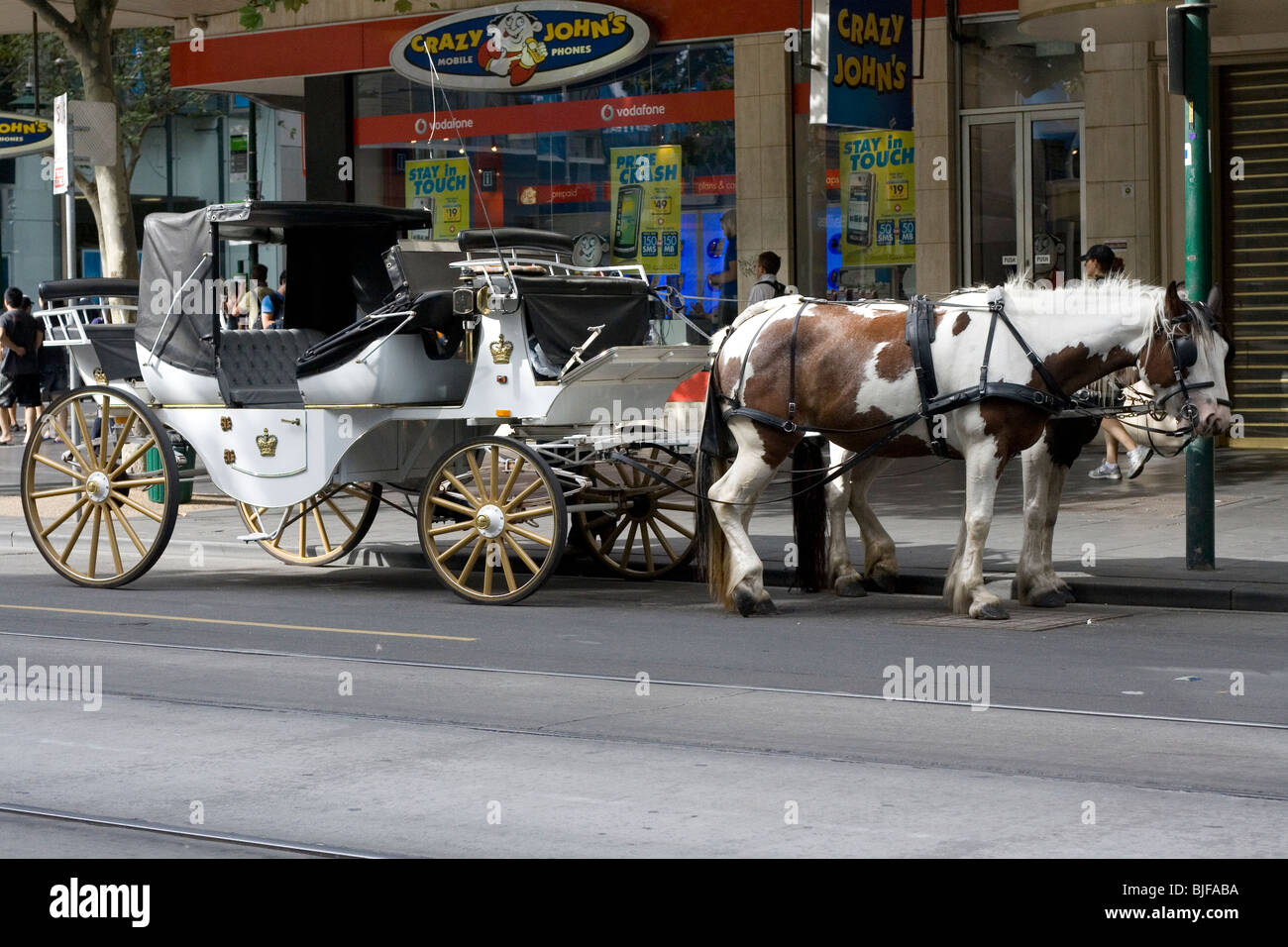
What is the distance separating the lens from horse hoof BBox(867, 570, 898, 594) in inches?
467

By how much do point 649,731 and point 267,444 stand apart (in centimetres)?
523

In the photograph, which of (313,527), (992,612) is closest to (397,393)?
(313,527)

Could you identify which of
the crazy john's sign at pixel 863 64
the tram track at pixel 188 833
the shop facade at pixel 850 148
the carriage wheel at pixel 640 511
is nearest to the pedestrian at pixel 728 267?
the shop facade at pixel 850 148

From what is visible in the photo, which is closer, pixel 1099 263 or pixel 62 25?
pixel 1099 263

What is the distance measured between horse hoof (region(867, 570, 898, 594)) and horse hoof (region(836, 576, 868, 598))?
10cm

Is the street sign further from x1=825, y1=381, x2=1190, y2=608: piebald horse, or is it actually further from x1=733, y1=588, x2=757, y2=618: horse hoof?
x1=733, y1=588, x2=757, y2=618: horse hoof

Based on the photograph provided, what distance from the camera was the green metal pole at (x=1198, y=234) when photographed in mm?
11766

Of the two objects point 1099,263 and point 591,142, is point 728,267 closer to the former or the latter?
point 591,142

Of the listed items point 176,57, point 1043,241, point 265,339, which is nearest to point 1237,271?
point 1043,241

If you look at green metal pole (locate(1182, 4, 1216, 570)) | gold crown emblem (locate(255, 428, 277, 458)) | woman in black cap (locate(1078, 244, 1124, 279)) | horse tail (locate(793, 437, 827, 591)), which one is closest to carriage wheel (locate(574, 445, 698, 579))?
horse tail (locate(793, 437, 827, 591))

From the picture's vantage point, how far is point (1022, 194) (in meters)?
20.3

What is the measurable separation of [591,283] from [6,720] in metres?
5.09
